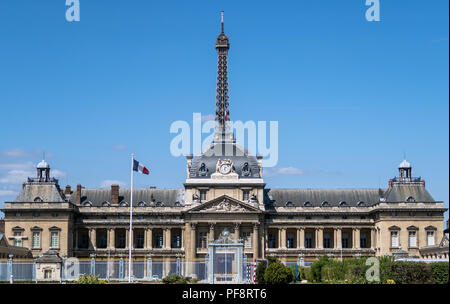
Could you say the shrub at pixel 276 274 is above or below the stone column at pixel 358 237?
below

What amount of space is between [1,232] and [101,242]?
43.6ft

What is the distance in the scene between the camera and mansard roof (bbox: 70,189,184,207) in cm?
9994

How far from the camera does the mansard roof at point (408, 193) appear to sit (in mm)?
96062

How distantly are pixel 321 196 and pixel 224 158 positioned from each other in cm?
1463

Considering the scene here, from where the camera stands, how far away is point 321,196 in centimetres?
10119

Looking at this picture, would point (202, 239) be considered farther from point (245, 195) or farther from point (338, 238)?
point (338, 238)

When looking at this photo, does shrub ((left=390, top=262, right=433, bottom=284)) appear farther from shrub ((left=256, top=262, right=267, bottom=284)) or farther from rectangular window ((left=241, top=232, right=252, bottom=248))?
rectangular window ((left=241, top=232, right=252, bottom=248))

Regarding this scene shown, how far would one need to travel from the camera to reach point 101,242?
100062 millimetres

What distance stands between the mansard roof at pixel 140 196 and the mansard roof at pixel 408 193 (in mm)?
27426

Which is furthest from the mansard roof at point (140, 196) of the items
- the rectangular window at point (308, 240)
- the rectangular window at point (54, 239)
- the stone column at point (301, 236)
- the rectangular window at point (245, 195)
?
the rectangular window at point (308, 240)

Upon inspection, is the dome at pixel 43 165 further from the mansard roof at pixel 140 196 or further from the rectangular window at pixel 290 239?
the rectangular window at pixel 290 239

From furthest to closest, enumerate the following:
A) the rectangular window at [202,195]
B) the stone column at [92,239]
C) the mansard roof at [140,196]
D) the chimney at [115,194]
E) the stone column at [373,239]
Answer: the mansard roof at [140,196] < the chimney at [115,194] < the stone column at [373,239] < the stone column at [92,239] < the rectangular window at [202,195]

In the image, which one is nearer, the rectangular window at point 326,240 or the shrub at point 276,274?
the shrub at point 276,274
